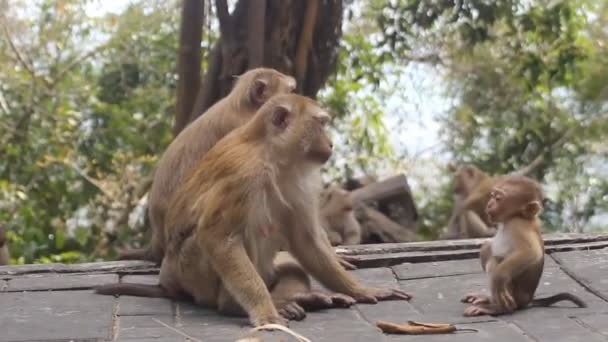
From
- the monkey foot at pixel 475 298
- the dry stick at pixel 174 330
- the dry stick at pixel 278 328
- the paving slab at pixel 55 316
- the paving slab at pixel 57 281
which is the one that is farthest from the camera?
the paving slab at pixel 57 281

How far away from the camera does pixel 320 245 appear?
568 centimetres

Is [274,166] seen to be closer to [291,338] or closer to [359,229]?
[291,338]

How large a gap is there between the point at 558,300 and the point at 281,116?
64.2 inches

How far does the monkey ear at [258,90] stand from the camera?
6840mm

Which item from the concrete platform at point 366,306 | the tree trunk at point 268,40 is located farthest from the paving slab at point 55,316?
the tree trunk at point 268,40

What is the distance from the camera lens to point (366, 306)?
5.59 meters

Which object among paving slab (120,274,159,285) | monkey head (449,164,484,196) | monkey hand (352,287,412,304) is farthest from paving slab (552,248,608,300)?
monkey head (449,164,484,196)

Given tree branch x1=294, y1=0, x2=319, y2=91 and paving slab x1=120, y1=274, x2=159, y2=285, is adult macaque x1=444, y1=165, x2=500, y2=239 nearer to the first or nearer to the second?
tree branch x1=294, y1=0, x2=319, y2=91

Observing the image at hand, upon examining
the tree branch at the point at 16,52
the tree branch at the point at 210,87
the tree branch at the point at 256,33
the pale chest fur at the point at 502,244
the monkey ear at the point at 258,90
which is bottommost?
the pale chest fur at the point at 502,244

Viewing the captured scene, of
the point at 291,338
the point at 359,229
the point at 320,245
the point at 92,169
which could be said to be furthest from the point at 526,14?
A: the point at 291,338

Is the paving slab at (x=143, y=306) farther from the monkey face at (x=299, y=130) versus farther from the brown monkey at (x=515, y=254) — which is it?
the brown monkey at (x=515, y=254)

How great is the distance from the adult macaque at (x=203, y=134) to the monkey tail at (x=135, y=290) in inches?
29.9

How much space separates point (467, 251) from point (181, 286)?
2.10 meters

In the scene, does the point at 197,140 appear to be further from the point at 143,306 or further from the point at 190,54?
the point at 190,54
